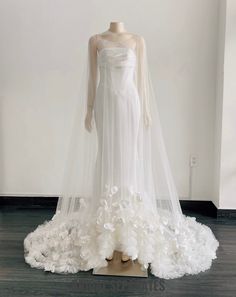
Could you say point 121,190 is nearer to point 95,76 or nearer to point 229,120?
point 95,76

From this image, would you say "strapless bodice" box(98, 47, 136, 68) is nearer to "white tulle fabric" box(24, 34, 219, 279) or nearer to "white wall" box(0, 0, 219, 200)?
"white tulle fabric" box(24, 34, 219, 279)

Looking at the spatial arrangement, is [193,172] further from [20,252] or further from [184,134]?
[20,252]

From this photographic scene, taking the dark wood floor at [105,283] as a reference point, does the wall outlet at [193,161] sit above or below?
above

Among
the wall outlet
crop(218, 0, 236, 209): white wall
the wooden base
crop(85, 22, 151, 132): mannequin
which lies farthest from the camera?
the wall outlet

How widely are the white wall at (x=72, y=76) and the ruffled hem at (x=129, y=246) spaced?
3.74ft

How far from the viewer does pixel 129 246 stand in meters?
2.46

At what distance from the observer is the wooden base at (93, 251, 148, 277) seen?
2453mm

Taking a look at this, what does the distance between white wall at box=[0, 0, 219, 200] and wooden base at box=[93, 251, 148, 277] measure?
4.57ft

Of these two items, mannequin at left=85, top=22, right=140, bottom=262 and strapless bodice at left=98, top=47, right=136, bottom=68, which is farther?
mannequin at left=85, top=22, right=140, bottom=262

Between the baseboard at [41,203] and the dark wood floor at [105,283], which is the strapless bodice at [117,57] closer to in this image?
the dark wood floor at [105,283]

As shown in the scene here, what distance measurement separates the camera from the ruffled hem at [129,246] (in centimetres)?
249

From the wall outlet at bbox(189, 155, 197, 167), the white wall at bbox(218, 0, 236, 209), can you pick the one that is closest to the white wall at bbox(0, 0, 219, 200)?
the wall outlet at bbox(189, 155, 197, 167)

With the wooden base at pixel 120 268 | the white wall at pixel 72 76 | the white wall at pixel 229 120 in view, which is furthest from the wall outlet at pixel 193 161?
the wooden base at pixel 120 268

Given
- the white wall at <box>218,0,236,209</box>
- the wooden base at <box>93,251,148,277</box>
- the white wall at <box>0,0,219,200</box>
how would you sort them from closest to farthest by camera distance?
1. the wooden base at <box>93,251,148,277</box>
2. the white wall at <box>218,0,236,209</box>
3. the white wall at <box>0,0,219,200</box>
